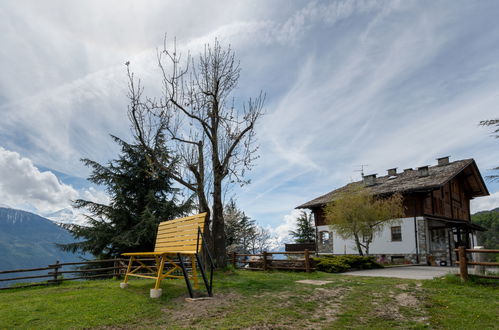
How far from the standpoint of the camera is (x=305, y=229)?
38.5 m

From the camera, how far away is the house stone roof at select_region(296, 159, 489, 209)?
75.9ft

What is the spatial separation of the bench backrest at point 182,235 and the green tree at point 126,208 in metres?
10.1

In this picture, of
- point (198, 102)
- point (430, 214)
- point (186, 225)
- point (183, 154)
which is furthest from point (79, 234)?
point (430, 214)

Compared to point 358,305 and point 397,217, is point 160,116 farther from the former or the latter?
point 397,217

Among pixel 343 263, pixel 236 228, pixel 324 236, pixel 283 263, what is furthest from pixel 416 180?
pixel 236 228

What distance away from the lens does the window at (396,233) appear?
A: 76.4ft

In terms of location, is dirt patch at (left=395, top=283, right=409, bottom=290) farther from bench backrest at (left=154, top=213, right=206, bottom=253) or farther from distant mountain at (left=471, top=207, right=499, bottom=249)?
distant mountain at (left=471, top=207, right=499, bottom=249)

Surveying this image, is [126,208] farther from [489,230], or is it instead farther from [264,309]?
[489,230]

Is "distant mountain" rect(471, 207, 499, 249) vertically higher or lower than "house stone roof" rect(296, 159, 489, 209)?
lower

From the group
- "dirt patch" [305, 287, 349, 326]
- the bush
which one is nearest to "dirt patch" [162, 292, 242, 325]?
"dirt patch" [305, 287, 349, 326]

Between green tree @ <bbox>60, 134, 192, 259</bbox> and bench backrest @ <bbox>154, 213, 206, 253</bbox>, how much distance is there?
10081 mm

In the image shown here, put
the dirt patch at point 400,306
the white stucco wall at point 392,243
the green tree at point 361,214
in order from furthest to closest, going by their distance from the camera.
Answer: the white stucco wall at point 392,243 < the green tree at point 361,214 < the dirt patch at point 400,306

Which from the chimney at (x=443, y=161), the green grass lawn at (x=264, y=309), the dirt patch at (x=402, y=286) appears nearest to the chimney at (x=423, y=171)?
the chimney at (x=443, y=161)

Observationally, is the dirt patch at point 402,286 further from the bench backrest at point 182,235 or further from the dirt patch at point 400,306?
the bench backrest at point 182,235
